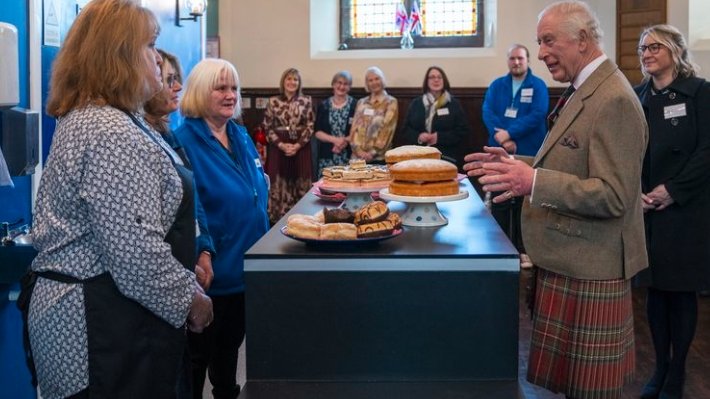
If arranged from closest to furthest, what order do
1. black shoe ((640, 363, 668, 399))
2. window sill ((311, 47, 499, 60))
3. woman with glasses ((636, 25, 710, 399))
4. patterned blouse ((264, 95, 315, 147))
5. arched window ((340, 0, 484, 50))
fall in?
woman with glasses ((636, 25, 710, 399))
black shoe ((640, 363, 668, 399))
patterned blouse ((264, 95, 315, 147))
window sill ((311, 47, 499, 60))
arched window ((340, 0, 484, 50))

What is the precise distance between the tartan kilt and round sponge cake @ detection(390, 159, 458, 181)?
0.41m

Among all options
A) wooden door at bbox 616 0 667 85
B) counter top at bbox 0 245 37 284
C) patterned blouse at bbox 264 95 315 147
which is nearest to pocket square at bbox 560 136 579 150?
counter top at bbox 0 245 37 284

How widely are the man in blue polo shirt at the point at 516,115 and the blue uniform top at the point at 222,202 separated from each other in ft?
11.5

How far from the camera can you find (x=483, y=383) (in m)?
1.80

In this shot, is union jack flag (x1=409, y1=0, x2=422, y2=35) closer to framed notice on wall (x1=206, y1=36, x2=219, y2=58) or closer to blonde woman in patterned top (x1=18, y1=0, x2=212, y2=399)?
framed notice on wall (x1=206, y1=36, x2=219, y2=58)

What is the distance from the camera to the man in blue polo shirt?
6031 mm

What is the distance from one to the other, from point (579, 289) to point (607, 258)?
114 millimetres

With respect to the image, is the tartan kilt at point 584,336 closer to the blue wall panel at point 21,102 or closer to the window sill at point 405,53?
the blue wall panel at point 21,102

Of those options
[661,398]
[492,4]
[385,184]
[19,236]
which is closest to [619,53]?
[492,4]

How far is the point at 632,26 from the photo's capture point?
6820 millimetres

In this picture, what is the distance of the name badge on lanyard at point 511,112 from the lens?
6.23 m

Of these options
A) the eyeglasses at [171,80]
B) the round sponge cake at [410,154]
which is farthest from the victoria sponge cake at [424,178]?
the eyeglasses at [171,80]

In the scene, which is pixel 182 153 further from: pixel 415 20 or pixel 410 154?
pixel 415 20

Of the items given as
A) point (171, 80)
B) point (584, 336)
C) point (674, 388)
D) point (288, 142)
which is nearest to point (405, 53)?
point (288, 142)
